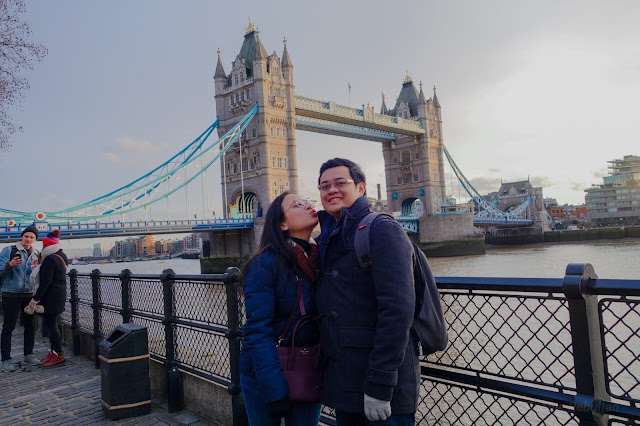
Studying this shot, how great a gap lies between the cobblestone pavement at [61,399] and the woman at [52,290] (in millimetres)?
177

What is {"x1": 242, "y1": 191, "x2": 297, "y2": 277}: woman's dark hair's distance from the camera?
2078mm

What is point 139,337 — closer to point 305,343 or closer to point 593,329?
point 305,343

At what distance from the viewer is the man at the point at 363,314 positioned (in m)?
1.68

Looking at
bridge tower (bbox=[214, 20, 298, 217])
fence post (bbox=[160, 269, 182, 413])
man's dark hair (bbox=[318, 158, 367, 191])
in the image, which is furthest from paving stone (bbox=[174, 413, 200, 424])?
bridge tower (bbox=[214, 20, 298, 217])

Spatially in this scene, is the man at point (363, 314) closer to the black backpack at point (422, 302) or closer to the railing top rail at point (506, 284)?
the black backpack at point (422, 302)

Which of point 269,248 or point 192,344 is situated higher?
point 269,248

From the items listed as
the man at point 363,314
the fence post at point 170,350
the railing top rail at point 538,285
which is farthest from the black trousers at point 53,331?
the railing top rail at point 538,285

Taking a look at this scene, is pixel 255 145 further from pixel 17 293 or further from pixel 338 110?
pixel 17 293

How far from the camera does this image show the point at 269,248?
2.11 metres

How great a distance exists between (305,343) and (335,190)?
24.4 inches

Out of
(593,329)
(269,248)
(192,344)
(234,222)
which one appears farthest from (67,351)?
(234,222)

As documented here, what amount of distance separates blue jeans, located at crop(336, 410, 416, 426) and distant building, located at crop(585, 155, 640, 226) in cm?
8286

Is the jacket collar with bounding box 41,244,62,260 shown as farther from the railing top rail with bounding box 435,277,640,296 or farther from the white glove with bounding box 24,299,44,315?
the railing top rail with bounding box 435,277,640,296

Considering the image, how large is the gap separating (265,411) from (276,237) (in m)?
0.71
